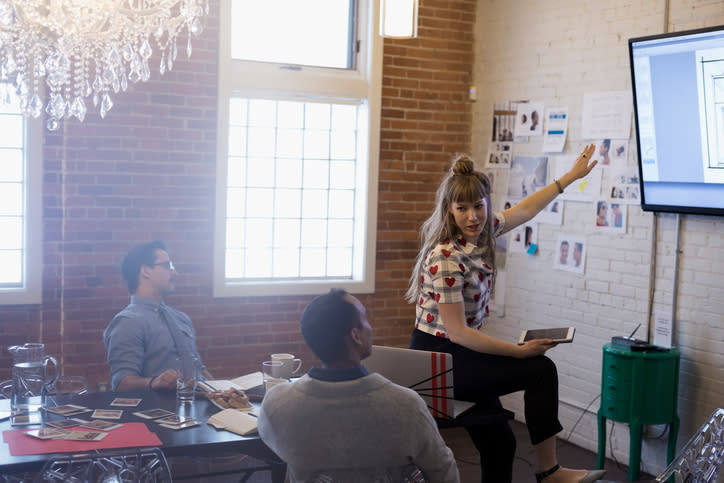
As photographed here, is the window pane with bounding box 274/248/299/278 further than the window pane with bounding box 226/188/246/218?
Yes

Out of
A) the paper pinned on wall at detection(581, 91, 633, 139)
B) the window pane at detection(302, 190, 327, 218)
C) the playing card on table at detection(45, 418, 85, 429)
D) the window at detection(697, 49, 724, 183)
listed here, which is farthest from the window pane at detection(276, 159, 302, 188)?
the playing card on table at detection(45, 418, 85, 429)

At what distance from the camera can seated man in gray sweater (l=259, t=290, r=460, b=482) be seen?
2.13m

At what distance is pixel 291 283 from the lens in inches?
222

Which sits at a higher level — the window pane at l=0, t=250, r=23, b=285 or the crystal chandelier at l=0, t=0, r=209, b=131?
the crystal chandelier at l=0, t=0, r=209, b=131

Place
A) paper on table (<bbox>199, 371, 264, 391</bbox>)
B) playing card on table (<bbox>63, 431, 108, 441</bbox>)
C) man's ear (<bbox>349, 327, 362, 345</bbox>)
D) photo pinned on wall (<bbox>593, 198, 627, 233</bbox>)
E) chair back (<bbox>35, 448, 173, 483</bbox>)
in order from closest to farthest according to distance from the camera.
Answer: chair back (<bbox>35, 448, 173, 483</bbox>) < man's ear (<bbox>349, 327, 362, 345</bbox>) < playing card on table (<bbox>63, 431, 108, 441</bbox>) < paper on table (<bbox>199, 371, 264, 391</bbox>) < photo pinned on wall (<bbox>593, 198, 627, 233</bbox>)

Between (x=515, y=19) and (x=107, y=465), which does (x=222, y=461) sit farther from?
(x=515, y=19)

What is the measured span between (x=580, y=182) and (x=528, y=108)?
32.1 inches

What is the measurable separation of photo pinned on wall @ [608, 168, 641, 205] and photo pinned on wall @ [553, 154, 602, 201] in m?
0.12

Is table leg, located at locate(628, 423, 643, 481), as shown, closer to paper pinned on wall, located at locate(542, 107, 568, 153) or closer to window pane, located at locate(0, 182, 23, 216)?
paper pinned on wall, located at locate(542, 107, 568, 153)

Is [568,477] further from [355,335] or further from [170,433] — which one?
[170,433]

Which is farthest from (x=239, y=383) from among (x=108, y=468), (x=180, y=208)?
(x=180, y=208)

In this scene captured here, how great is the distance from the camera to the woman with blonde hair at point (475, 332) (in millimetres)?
3270

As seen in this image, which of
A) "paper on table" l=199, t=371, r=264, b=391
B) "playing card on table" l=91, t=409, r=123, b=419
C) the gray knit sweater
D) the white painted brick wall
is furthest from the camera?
the white painted brick wall

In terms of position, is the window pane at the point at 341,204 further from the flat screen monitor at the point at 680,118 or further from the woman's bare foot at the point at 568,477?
the woman's bare foot at the point at 568,477
